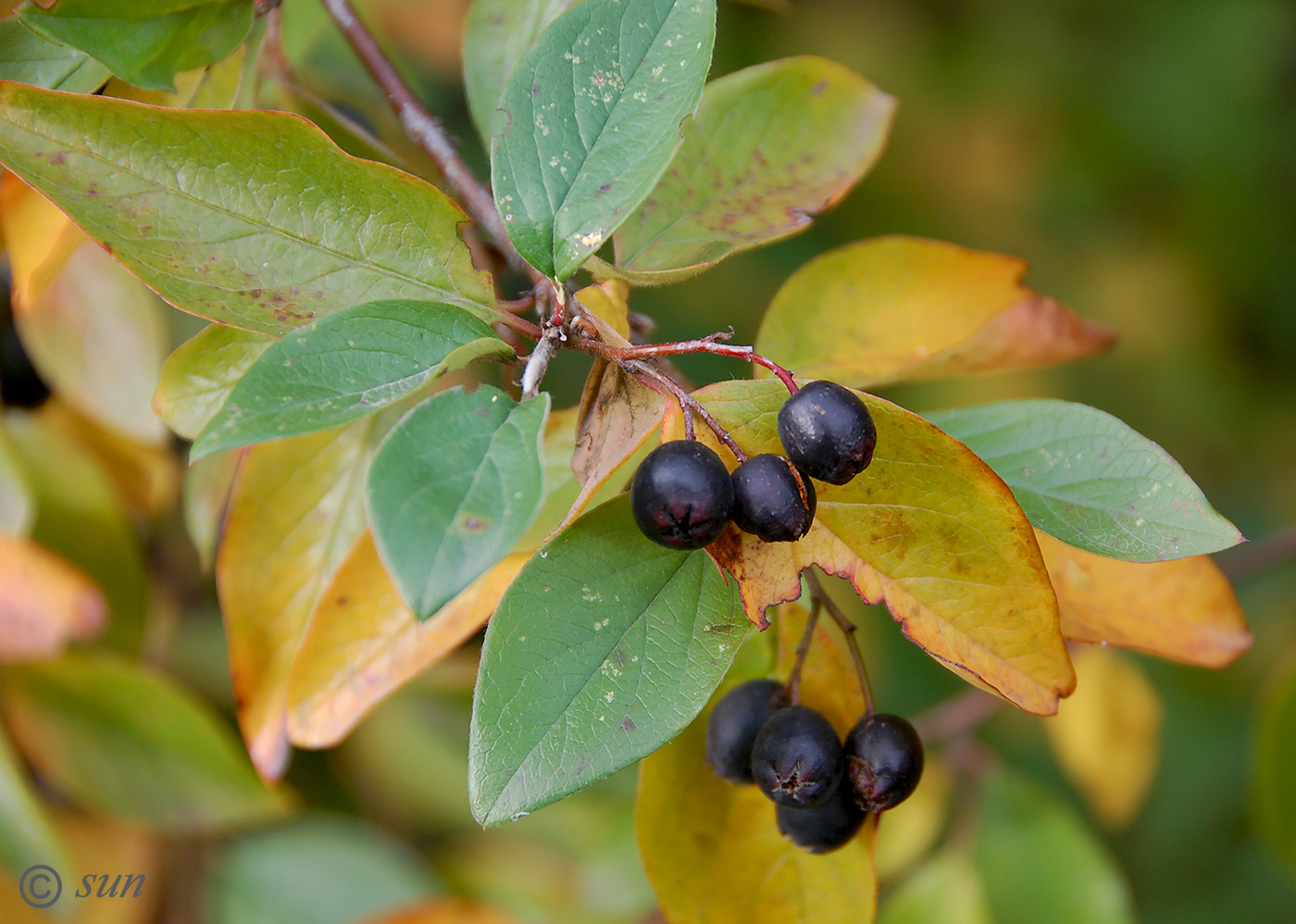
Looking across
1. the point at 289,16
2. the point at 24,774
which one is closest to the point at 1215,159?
the point at 289,16

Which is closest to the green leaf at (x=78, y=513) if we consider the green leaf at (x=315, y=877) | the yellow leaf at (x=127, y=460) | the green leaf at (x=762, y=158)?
the yellow leaf at (x=127, y=460)

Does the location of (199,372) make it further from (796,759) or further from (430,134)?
(796,759)

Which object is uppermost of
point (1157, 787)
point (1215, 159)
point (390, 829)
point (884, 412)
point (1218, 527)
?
point (884, 412)

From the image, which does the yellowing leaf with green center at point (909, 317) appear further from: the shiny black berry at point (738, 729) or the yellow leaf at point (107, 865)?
the yellow leaf at point (107, 865)

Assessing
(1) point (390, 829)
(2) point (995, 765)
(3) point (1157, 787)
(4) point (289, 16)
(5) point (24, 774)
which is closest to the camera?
(4) point (289, 16)

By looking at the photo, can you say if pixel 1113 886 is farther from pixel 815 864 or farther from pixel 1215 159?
pixel 1215 159

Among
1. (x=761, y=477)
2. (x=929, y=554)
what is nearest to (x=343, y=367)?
(x=761, y=477)

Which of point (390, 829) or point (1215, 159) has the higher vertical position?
point (390, 829)
